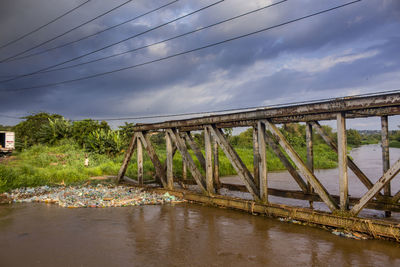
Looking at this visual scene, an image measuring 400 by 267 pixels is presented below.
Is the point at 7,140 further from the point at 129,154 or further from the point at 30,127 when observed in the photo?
the point at 129,154

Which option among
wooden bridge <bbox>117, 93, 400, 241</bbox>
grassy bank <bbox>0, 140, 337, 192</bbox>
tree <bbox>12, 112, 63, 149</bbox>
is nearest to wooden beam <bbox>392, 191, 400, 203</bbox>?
wooden bridge <bbox>117, 93, 400, 241</bbox>

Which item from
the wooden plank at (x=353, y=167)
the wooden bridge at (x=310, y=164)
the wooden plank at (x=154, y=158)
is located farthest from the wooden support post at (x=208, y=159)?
the wooden plank at (x=353, y=167)

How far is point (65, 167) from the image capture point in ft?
51.0

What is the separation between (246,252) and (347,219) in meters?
2.13

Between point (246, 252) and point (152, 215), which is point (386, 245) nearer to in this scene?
point (246, 252)

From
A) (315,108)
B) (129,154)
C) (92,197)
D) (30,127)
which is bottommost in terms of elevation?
(92,197)

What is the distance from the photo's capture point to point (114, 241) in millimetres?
5492

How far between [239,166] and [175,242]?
9.16 ft

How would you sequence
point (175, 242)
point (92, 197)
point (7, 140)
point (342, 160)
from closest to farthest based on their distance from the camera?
point (175, 242) < point (342, 160) < point (92, 197) < point (7, 140)

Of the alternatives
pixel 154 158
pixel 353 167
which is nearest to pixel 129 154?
pixel 154 158

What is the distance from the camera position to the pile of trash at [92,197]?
28.8 feet

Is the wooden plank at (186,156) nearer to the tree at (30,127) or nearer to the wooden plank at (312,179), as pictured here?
the wooden plank at (312,179)

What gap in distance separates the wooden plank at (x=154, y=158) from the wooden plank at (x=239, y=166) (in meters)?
3.03

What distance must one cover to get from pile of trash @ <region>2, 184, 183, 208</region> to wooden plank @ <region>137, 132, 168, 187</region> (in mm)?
664
